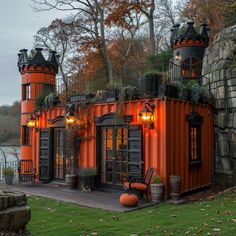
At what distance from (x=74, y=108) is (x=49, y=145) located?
6.29 ft

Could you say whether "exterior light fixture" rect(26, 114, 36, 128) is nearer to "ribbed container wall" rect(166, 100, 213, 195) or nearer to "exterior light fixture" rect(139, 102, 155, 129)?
"exterior light fixture" rect(139, 102, 155, 129)

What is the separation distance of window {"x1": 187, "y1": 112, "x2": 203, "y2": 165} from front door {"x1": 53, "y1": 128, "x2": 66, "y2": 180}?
4.48 meters

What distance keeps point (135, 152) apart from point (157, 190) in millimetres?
1408

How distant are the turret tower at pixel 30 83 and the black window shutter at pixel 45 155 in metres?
1.39

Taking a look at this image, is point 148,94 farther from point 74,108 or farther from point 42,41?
point 42,41

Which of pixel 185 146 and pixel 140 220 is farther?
pixel 185 146

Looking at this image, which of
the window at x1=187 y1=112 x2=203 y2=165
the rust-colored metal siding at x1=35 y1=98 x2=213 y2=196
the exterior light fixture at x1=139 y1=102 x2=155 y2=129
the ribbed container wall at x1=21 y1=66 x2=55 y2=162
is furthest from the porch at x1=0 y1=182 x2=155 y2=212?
the window at x1=187 y1=112 x2=203 y2=165

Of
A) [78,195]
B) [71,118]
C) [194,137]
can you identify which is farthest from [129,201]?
[71,118]

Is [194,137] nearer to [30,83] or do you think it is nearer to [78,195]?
[78,195]

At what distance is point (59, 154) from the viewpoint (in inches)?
521

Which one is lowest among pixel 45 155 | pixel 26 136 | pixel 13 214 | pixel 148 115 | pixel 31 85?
pixel 13 214

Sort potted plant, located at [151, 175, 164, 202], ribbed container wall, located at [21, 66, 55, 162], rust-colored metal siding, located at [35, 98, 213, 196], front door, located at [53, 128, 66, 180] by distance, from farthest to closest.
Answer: ribbed container wall, located at [21, 66, 55, 162], front door, located at [53, 128, 66, 180], rust-colored metal siding, located at [35, 98, 213, 196], potted plant, located at [151, 175, 164, 202]

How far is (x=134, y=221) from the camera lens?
283 inches

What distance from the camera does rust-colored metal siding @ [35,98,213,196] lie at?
9945 mm
